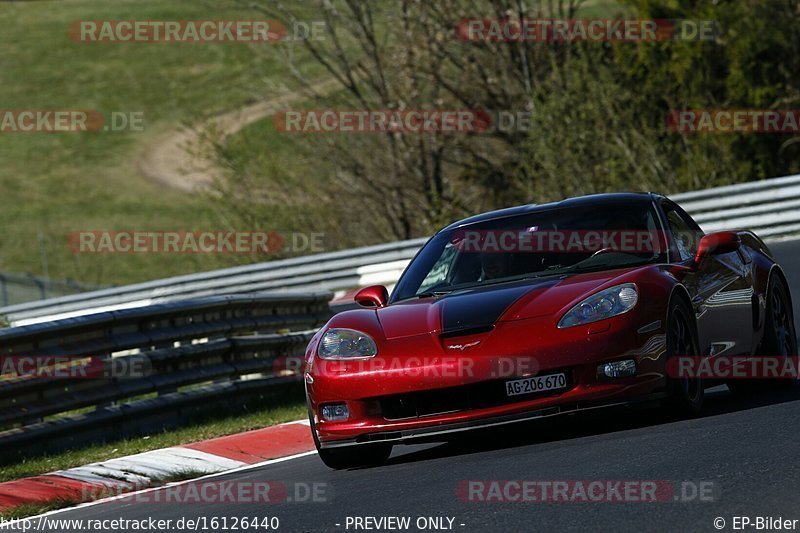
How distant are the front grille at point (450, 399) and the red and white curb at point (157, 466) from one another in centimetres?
176

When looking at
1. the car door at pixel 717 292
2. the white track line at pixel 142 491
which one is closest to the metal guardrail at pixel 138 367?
the white track line at pixel 142 491

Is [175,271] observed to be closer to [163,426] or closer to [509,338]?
[163,426]

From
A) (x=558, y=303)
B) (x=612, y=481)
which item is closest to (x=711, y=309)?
(x=558, y=303)

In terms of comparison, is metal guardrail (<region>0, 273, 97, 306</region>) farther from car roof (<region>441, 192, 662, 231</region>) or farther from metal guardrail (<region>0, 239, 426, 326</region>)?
car roof (<region>441, 192, 662, 231</region>)

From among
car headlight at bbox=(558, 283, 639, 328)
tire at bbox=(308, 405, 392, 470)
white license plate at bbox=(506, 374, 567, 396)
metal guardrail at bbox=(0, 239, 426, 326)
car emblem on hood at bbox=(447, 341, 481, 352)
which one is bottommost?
tire at bbox=(308, 405, 392, 470)

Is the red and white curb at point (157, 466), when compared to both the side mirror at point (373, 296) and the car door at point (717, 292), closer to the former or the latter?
the side mirror at point (373, 296)

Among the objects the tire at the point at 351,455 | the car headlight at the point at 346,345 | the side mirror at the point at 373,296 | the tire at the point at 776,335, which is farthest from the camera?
the tire at the point at 776,335

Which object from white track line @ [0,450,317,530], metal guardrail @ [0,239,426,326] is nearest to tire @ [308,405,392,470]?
white track line @ [0,450,317,530]

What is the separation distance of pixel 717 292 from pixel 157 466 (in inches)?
143

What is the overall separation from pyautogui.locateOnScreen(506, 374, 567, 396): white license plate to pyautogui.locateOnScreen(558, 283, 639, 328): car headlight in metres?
0.28

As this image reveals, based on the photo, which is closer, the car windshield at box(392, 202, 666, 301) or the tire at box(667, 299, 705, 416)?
the tire at box(667, 299, 705, 416)

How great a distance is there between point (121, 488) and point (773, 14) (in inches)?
857

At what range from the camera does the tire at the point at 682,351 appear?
7.30 metres

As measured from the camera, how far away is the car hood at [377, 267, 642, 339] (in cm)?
725
